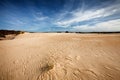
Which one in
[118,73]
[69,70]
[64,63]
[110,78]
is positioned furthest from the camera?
[64,63]

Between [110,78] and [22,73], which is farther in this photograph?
[22,73]

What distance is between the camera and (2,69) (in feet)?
18.0

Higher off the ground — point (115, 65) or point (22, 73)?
point (115, 65)

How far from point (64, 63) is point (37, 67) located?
176cm

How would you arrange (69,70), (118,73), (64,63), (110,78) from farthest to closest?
1. (64,63)
2. (69,70)
3. (118,73)
4. (110,78)

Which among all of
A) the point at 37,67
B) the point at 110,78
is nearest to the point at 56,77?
the point at 37,67

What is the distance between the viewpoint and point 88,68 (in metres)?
4.74

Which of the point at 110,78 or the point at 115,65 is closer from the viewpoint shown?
the point at 110,78

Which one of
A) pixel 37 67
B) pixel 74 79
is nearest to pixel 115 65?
pixel 74 79

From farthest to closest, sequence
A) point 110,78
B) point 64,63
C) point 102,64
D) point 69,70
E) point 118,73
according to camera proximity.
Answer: point 64,63 < point 102,64 < point 69,70 < point 118,73 < point 110,78

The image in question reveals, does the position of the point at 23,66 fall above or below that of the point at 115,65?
below

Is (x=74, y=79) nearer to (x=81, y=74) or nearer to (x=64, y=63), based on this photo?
(x=81, y=74)

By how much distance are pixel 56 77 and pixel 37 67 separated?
1674mm

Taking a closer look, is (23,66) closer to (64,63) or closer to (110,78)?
(64,63)
